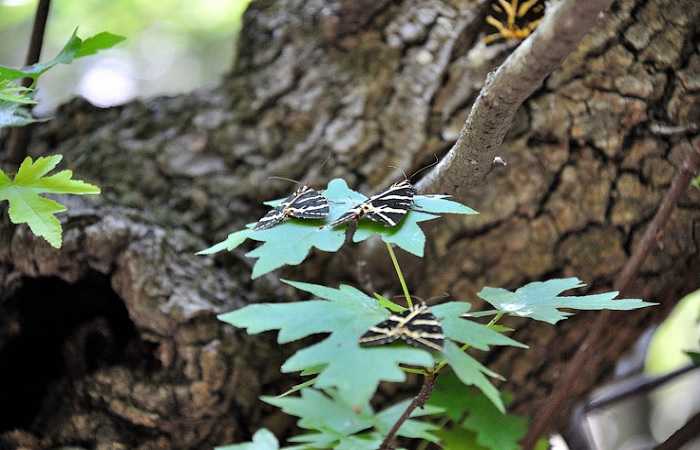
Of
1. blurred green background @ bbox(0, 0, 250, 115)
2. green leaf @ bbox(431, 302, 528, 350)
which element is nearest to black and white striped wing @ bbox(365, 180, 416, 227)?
green leaf @ bbox(431, 302, 528, 350)

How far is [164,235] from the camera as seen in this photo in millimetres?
1187

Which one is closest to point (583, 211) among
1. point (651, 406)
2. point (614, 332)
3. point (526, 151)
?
point (526, 151)

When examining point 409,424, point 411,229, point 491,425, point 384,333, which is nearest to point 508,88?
point 411,229

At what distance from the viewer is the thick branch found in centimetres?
60

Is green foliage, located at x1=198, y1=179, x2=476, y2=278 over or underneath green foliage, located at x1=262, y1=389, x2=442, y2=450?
over

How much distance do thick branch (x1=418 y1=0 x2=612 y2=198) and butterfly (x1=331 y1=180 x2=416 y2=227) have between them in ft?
0.27

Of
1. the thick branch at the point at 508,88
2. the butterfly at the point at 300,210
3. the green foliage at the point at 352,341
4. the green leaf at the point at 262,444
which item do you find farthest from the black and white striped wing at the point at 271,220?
the green leaf at the point at 262,444

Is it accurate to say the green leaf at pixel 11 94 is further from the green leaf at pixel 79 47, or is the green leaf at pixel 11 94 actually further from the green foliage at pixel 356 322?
the green foliage at pixel 356 322

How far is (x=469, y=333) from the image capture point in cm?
64

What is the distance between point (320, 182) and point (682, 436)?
0.74 m

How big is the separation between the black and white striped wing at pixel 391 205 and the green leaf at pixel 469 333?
120 mm

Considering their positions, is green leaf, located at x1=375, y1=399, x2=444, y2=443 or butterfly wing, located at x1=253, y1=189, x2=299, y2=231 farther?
green leaf, located at x1=375, y1=399, x2=444, y2=443

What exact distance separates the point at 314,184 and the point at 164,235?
0.29 metres

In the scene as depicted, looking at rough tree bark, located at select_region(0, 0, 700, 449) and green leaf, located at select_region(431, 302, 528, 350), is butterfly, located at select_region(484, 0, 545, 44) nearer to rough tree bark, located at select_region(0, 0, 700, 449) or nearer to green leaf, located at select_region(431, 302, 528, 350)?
rough tree bark, located at select_region(0, 0, 700, 449)
